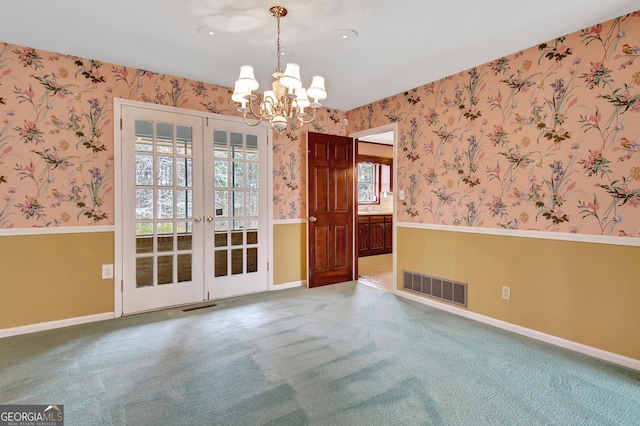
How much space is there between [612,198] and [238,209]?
362 centimetres

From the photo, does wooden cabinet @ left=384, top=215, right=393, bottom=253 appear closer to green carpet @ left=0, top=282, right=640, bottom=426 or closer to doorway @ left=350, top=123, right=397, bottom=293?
doorway @ left=350, top=123, right=397, bottom=293

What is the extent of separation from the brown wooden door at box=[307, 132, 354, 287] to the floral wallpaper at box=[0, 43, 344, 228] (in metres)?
1.99

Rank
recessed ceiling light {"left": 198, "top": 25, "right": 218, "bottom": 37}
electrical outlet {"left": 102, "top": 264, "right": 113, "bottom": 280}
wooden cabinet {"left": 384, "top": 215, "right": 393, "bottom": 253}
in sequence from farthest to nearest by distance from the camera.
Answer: wooden cabinet {"left": 384, "top": 215, "right": 393, "bottom": 253}, electrical outlet {"left": 102, "top": 264, "right": 113, "bottom": 280}, recessed ceiling light {"left": 198, "top": 25, "right": 218, "bottom": 37}

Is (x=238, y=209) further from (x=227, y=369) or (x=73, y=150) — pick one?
(x=227, y=369)

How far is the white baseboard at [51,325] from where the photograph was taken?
2930mm

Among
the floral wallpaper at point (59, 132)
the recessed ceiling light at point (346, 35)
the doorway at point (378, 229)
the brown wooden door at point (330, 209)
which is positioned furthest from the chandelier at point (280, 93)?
the doorway at point (378, 229)

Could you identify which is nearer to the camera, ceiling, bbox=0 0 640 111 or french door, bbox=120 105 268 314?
ceiling, bbox=0 0 640 111

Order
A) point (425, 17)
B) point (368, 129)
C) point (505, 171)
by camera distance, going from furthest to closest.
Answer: point (368, 129)
point (505, 171)
point (425, 17)

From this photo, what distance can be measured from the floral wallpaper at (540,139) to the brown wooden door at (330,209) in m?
1.13

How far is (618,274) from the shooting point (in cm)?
248

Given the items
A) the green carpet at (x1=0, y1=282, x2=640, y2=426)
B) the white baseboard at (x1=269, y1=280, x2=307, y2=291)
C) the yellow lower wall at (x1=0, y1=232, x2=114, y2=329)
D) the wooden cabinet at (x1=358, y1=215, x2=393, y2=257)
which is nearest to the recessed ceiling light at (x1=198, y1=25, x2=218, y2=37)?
the yellow lower wall at (x1=0, y1=232, x2=114, y2=329)

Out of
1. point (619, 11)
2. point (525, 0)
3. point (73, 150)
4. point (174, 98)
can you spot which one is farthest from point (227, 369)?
point (619, 11)

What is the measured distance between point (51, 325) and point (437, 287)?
393cm

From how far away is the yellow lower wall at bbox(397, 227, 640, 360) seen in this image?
8.09 feet
